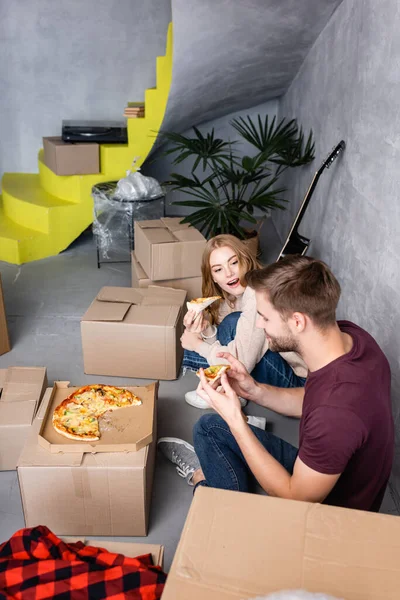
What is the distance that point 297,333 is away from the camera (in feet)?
4.68

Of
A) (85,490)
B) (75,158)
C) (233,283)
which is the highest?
(75,158)

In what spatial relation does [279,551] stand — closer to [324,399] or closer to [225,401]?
[324,399]

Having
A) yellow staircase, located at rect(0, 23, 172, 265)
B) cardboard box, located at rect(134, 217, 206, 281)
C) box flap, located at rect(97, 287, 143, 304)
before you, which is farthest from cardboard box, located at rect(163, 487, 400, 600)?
yellow staircase, located at rect(0, 23, 172, 265)

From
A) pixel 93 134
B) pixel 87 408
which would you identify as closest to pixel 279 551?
pixel 87 408

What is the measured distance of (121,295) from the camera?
295 cm

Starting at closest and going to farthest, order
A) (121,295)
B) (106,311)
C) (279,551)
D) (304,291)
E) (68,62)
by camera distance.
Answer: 1. (279,551)
2. (304,291)
3. (106,311)
4. (121,295)
5. (68,62)

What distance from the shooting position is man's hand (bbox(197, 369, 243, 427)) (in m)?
1.55

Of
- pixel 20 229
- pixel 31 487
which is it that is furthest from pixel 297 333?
pixel 20 229

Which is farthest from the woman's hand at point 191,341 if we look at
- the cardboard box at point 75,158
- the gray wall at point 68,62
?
the gray wall at point 68,62

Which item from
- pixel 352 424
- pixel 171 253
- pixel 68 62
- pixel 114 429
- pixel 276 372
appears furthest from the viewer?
pixel 68 62

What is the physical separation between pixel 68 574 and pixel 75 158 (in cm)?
384

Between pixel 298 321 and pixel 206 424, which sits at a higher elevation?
pixel 298 321

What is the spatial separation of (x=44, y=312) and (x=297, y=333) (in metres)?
2.48

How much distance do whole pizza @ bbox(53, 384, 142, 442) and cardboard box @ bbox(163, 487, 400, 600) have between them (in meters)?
0.92
